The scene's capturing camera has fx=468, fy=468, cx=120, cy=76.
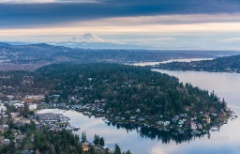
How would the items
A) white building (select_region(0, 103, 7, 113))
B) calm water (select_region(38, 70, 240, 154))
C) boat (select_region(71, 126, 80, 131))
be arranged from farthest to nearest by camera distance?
white building (select_region(0, 103, 7, 113)) → boat (select_region(71, 126, 80, 131)) → calm water (select_region(38, 70, 240, 154))

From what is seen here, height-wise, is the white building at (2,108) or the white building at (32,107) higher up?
the white building at (2,108)

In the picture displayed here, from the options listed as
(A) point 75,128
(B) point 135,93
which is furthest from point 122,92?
(A) point 75,128

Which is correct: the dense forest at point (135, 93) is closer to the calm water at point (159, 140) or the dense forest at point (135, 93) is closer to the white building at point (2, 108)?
the calm water at point (159, 140)

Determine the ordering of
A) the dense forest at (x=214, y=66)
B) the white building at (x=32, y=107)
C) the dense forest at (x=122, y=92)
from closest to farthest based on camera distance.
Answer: the dense forest at (x=122, y=92) < the white building at (x=32, y=107) < the dense forest at (x=214, y=66)

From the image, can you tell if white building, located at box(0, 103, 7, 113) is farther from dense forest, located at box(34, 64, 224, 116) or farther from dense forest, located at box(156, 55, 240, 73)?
dense forest, located at box(156, 55, 240, 73)

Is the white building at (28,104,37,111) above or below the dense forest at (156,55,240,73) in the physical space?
below

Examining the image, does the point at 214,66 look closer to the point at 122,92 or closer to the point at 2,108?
the point at 122,92

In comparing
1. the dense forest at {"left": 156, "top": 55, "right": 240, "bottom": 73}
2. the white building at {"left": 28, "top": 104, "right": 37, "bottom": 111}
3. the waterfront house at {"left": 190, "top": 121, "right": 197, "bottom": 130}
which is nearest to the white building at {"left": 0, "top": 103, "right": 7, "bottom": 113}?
the white building at {"left": 28, "top": 104, "right": 37, "bottom": 111}

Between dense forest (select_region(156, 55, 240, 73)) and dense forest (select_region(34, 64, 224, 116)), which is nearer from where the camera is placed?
dense forest (select_region(34, 64, 224, 116))

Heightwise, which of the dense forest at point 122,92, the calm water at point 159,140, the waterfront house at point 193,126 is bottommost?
the calm water at point 159,140

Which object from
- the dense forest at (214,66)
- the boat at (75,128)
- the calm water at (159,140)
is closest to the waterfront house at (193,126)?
the calm water at (159,140)

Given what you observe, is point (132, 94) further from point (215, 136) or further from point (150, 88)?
point (215, 136)

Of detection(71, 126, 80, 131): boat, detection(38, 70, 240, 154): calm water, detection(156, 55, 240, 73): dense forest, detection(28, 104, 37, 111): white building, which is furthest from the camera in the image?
detection(156, 55, 240, 73): dense forest
